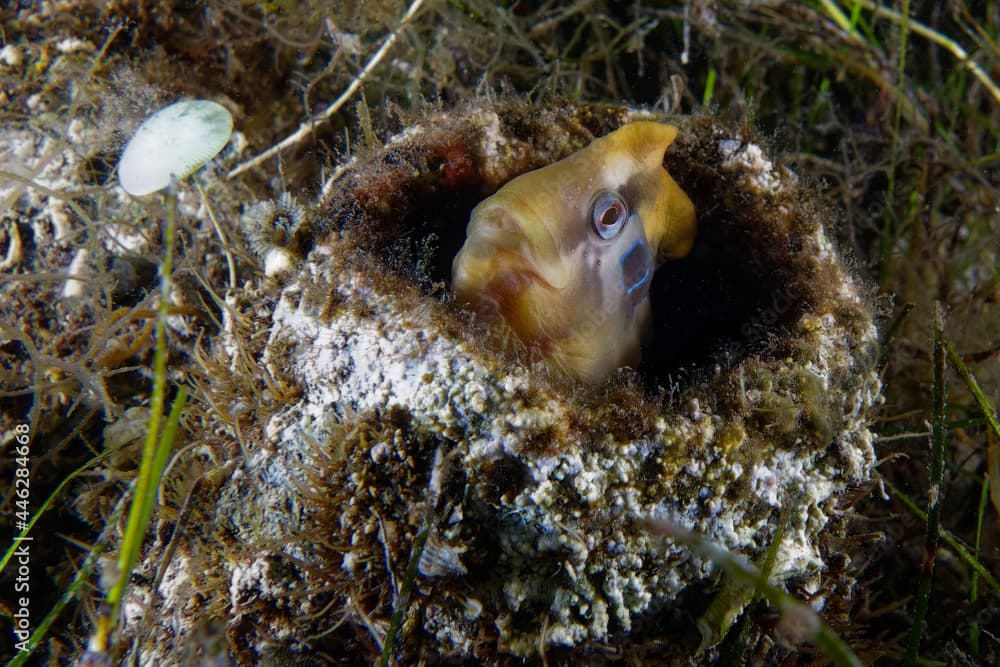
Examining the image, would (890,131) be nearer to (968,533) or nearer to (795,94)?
(795,94)

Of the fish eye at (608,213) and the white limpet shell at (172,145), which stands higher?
the white limpet shell at (172,145)

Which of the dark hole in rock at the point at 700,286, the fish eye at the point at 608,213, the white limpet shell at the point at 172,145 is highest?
the white limpet shell at the point at 172,145

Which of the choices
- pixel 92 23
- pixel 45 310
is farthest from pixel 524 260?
pixel 92 23

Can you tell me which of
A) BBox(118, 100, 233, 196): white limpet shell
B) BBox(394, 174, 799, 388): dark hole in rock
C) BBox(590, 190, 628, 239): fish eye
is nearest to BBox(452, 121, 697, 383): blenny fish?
BBox(590, 190, 628, 239): fish eye

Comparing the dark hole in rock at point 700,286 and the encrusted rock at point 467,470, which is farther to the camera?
the dark hole in rock at point 700,286

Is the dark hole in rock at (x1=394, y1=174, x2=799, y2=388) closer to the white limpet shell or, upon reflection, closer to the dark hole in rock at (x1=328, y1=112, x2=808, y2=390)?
the dark hole in rock at (x1=328, y1=112, x2=808, y2=390)

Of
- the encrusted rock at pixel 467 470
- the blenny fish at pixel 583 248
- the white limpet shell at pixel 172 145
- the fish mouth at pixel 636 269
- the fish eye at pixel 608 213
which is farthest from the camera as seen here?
the fish mouth at pixel 636 269

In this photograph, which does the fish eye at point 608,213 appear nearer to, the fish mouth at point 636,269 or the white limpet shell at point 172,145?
the fish mouth at point 636,269

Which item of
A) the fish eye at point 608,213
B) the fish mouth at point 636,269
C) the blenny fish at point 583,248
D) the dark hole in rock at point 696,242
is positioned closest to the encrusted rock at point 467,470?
the dark hole in rock at point 696,242
